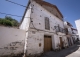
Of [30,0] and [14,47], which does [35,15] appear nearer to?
[30,0]

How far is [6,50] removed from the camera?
507 cm

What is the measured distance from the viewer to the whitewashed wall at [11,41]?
5.02 m

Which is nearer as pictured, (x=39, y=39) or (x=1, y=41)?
(x=1, y=41)

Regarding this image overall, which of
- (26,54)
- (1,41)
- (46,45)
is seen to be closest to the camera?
(1,41)

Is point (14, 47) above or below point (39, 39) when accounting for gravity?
below

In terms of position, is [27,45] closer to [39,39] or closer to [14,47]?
[14,47]

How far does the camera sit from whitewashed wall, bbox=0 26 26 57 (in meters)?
5.02

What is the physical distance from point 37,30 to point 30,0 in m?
4.17

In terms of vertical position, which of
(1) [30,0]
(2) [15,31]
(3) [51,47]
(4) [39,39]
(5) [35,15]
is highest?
(1) [30,0]

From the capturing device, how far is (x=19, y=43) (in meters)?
5.89

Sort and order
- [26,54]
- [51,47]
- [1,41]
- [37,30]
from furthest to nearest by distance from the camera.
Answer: [51,47] → [37,30] → [26,54] → [1,41]

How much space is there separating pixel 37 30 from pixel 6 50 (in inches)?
152

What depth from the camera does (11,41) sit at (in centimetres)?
544

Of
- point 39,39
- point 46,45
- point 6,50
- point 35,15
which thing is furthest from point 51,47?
point 6,50
